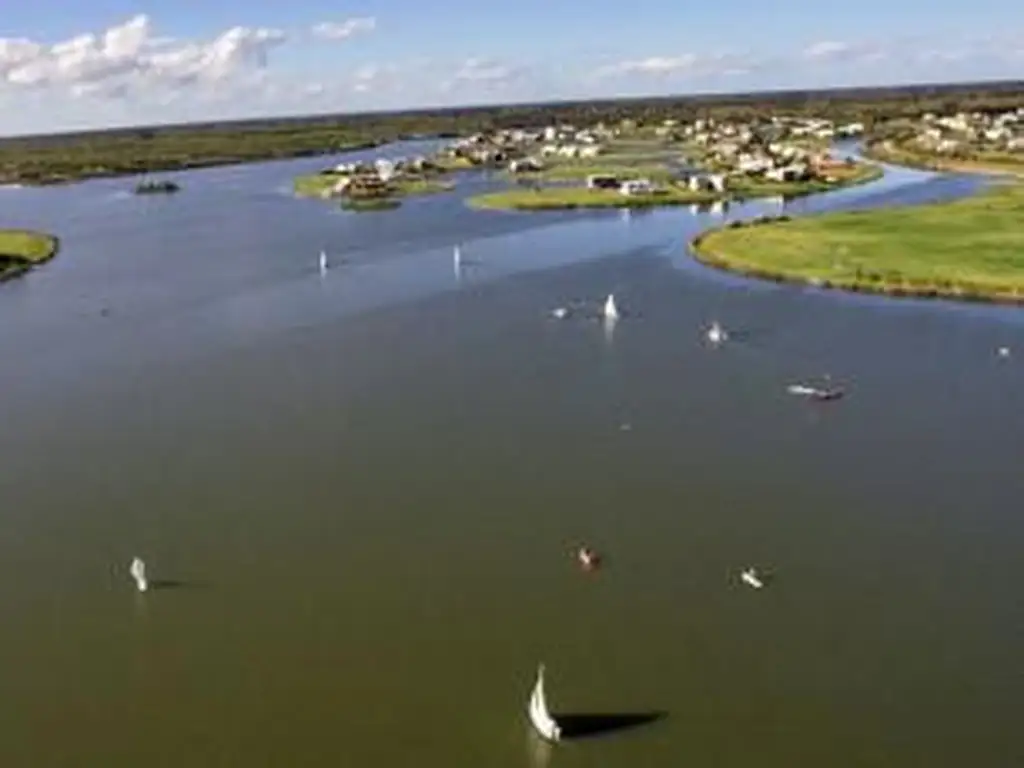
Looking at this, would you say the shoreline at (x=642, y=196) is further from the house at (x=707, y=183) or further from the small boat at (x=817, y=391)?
the small boat at (x=817, y=391)

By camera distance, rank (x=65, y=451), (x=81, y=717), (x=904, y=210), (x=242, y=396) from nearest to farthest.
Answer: (x=81, y=717) → (x=65, y=451) → (x=242, y=396) → (x=904, y=210)

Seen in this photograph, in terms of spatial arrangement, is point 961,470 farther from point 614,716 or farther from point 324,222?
point 324,222

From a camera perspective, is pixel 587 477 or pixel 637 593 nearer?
pixel 637 593

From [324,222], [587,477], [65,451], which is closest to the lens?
[587,477]

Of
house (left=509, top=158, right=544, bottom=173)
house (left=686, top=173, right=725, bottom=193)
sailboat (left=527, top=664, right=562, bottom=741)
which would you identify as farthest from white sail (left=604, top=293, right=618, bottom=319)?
house (left=509, top=158, right=544, bottom=173)

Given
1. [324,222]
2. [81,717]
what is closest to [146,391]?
[81,717]

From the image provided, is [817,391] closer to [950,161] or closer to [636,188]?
[636,188]
